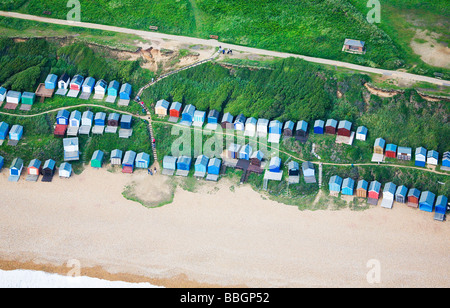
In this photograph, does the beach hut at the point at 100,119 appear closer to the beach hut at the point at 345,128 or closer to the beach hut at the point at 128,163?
the beach hut at the point at 128,163

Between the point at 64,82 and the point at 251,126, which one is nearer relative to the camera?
the point at 251,126

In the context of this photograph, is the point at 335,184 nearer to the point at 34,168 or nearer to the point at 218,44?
the point at 218,44

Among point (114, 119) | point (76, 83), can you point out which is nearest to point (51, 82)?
point (76, 83)

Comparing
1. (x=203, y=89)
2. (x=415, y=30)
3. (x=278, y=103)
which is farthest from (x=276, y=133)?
(x=415, y=30)

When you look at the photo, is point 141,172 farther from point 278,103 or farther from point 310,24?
point 310,24

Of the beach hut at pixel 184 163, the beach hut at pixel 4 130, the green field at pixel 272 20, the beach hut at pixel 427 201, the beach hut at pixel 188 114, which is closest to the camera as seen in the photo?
the beach hut at pixel 427 201

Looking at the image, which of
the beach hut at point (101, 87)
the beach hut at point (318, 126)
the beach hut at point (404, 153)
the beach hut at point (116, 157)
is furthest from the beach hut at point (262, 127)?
the beach hut at point (101, 87)
